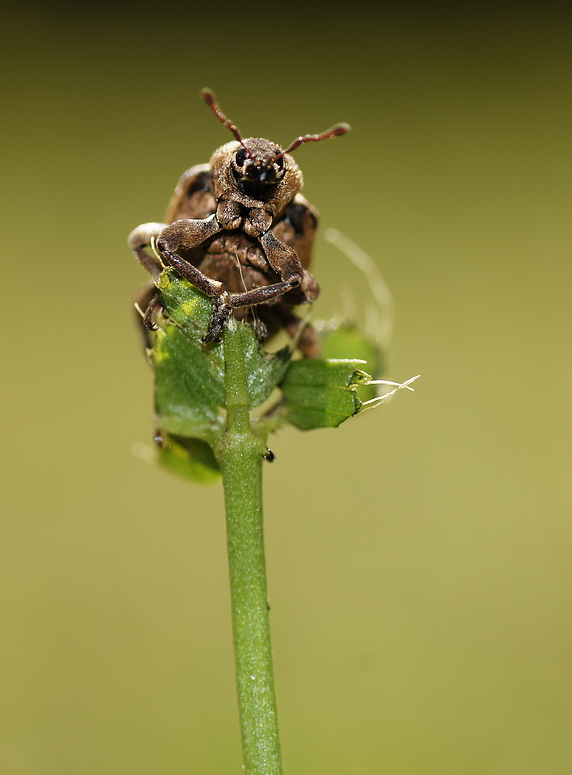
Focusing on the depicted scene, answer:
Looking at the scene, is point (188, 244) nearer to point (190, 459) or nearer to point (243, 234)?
point (243, 234)

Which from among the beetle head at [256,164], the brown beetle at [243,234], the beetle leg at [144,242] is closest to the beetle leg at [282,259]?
the brown beetle at [243,234]

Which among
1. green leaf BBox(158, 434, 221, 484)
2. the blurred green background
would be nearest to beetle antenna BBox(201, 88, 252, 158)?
green leaf BBox(158, 434, 221, 484)

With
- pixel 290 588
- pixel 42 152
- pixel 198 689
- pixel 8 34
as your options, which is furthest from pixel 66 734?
pixel 8 34

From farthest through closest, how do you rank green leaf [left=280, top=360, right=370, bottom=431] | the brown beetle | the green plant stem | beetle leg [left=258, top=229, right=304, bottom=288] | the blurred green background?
1. the blurred green background
2. beetle leg [left=258, top=229, right=304, bottom=288]
3. the brown beetle
4. green leaf [left=280, top=360, right=370, bottom=431]
5. the green plant stem

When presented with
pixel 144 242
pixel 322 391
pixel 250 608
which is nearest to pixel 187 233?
pixel 144 242

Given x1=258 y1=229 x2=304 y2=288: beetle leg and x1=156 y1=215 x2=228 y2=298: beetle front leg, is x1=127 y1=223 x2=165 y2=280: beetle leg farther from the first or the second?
x1=258 y1=229 x2=304 y2=288: beetle leg

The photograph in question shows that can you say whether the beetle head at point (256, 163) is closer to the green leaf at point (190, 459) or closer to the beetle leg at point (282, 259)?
the beetle leg at point (282, 259)
